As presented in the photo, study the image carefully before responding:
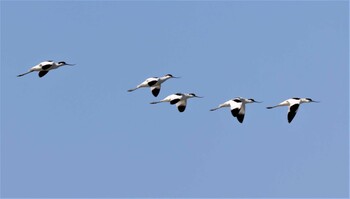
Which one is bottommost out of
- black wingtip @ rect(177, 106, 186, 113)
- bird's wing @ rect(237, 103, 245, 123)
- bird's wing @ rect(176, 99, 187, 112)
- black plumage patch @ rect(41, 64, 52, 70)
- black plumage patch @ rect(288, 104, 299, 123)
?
black plumage patch @ rect(288, 104, 299, 123)

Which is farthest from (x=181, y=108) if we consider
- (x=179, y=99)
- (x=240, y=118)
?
(x=240, y=118)

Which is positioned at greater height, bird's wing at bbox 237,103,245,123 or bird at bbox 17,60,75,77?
bird at bbox 17,60,75,77

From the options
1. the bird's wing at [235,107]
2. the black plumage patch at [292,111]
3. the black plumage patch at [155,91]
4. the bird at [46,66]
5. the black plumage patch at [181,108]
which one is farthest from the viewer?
the black plumage patch at [181,108]

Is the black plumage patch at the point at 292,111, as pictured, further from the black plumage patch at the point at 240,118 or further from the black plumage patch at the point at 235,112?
the black plumage patch at the point at 235,112

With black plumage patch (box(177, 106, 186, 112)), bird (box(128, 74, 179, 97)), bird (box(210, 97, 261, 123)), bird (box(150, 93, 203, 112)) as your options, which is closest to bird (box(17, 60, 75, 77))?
bird (box(128, 74, 179, 97))

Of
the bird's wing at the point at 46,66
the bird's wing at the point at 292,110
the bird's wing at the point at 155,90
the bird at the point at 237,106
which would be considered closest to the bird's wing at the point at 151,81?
the bird's wing at the point at 155,90

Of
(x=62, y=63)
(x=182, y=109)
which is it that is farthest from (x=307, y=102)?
(x=62, y=63)

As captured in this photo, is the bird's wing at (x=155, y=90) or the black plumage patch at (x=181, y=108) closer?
the bird's wing at (x=155, y=90)

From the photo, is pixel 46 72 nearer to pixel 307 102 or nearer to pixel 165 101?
pixel 165 101

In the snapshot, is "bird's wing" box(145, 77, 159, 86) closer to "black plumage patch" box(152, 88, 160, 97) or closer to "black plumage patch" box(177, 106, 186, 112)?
"black plumage patch" box(152, 88, 160, 97)

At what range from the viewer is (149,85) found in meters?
73.5

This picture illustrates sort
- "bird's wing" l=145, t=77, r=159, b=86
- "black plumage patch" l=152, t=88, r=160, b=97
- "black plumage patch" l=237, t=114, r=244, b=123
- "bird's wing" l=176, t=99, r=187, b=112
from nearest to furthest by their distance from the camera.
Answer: "black plumage patch" l=237, t=114, r=244, b=123, "bird's wing" l=145, t=77, r=159, b=86, "black plumage patch" l=152, t=88, r=160, b=97, "bird's wing" l=176, t=99, r=187, b=112

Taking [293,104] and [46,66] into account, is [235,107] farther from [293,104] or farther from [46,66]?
[46,66]

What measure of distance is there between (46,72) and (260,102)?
11162 millimetres
